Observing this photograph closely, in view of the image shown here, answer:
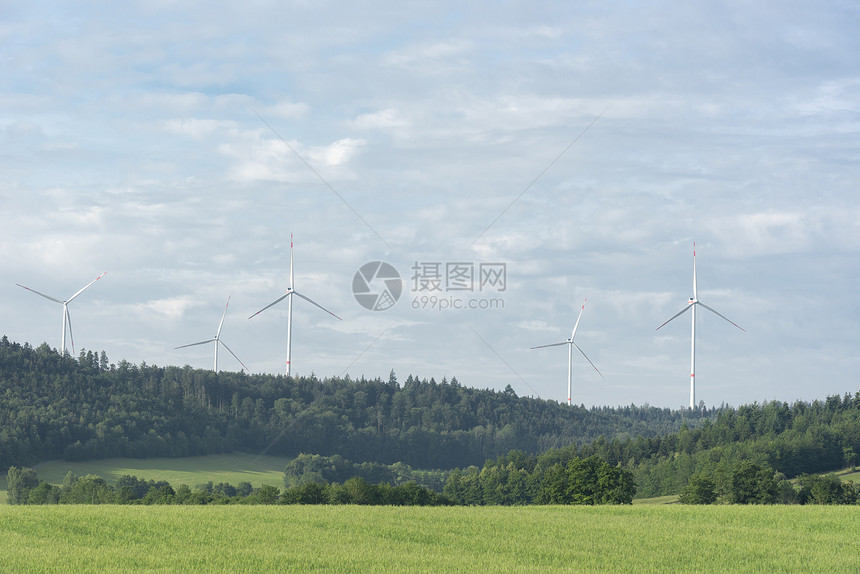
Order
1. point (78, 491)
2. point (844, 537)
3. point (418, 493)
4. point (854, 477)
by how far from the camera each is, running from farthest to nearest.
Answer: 1. point (854, 477)
2. point (78, 491)
3. point (418, 493)
4. point (844, 537)

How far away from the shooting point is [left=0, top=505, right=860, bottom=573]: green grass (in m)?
38.3

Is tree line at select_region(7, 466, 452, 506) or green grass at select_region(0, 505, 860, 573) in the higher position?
green grass at select_region(0, 505, 860, 573)

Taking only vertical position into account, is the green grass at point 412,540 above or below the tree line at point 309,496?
above

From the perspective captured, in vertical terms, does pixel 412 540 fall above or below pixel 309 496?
above

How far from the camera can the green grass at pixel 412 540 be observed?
1507 inches

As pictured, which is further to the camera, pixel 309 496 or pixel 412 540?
pixel 309 496

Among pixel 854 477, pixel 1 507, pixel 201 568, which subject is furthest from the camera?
pixel 854 477

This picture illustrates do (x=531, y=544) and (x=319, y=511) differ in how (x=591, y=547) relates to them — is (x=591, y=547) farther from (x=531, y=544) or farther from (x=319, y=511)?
(x=319, y=511)

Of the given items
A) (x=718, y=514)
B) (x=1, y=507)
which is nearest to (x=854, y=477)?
(x=718, y=514)

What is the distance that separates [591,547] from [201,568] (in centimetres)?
1907

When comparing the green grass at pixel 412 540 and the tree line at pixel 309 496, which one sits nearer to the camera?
the green grass at pixel 412 540

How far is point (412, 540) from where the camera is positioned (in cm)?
4675

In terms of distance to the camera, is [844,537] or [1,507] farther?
[1,507]

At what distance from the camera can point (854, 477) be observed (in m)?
190
